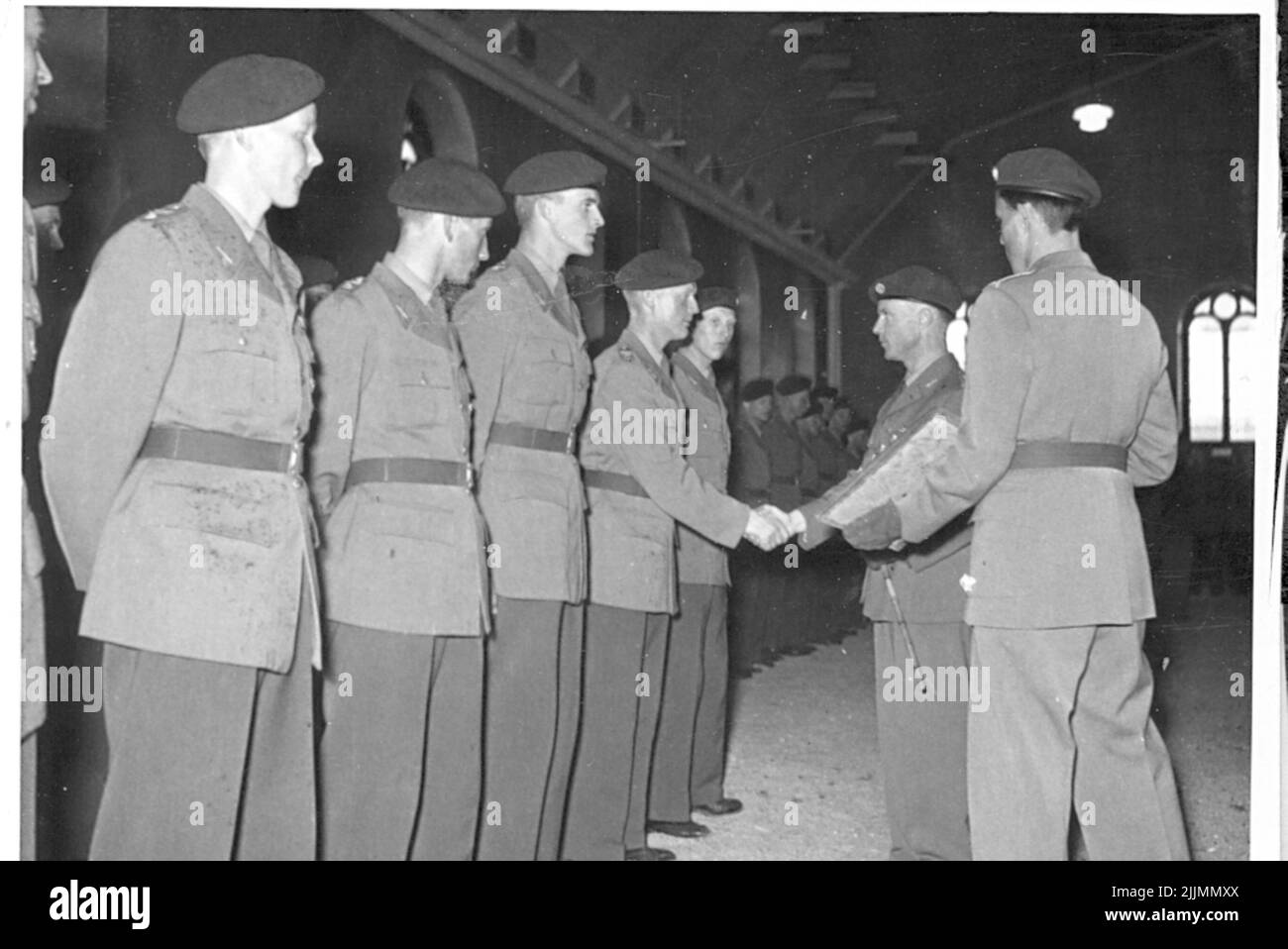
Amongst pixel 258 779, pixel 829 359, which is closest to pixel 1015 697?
pixel 829 359

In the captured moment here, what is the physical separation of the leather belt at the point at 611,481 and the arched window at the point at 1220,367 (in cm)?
148

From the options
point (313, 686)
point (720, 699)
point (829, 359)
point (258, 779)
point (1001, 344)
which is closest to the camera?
point (258, 779)

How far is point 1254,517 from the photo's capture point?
336 cm

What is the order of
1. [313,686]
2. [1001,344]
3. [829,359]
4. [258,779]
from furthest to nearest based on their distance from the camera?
1. [829,359]
2. [1001,344]
3. [313,686]
4. [258,779]

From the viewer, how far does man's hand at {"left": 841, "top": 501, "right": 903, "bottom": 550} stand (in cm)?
346

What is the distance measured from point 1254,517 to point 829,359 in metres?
1.19

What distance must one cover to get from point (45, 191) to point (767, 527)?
6.64 feet

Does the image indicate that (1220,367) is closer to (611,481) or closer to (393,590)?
(611,481)

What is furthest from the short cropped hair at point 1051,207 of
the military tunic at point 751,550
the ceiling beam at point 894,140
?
the military tunic at point 751,550

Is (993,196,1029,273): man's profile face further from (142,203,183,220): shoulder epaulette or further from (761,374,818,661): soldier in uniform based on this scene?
(142,203,183,220): shoulder epaulette

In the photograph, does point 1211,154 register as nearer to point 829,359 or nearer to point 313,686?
point 829,359

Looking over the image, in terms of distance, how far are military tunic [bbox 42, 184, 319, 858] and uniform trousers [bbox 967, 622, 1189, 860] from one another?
164cm

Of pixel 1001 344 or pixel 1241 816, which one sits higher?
pixel 1001 344

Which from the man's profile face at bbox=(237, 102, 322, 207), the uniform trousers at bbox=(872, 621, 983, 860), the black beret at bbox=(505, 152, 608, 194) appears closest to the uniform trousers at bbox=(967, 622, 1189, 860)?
→ the uniform trousers at bbox=(872, 621, 983, 860)
